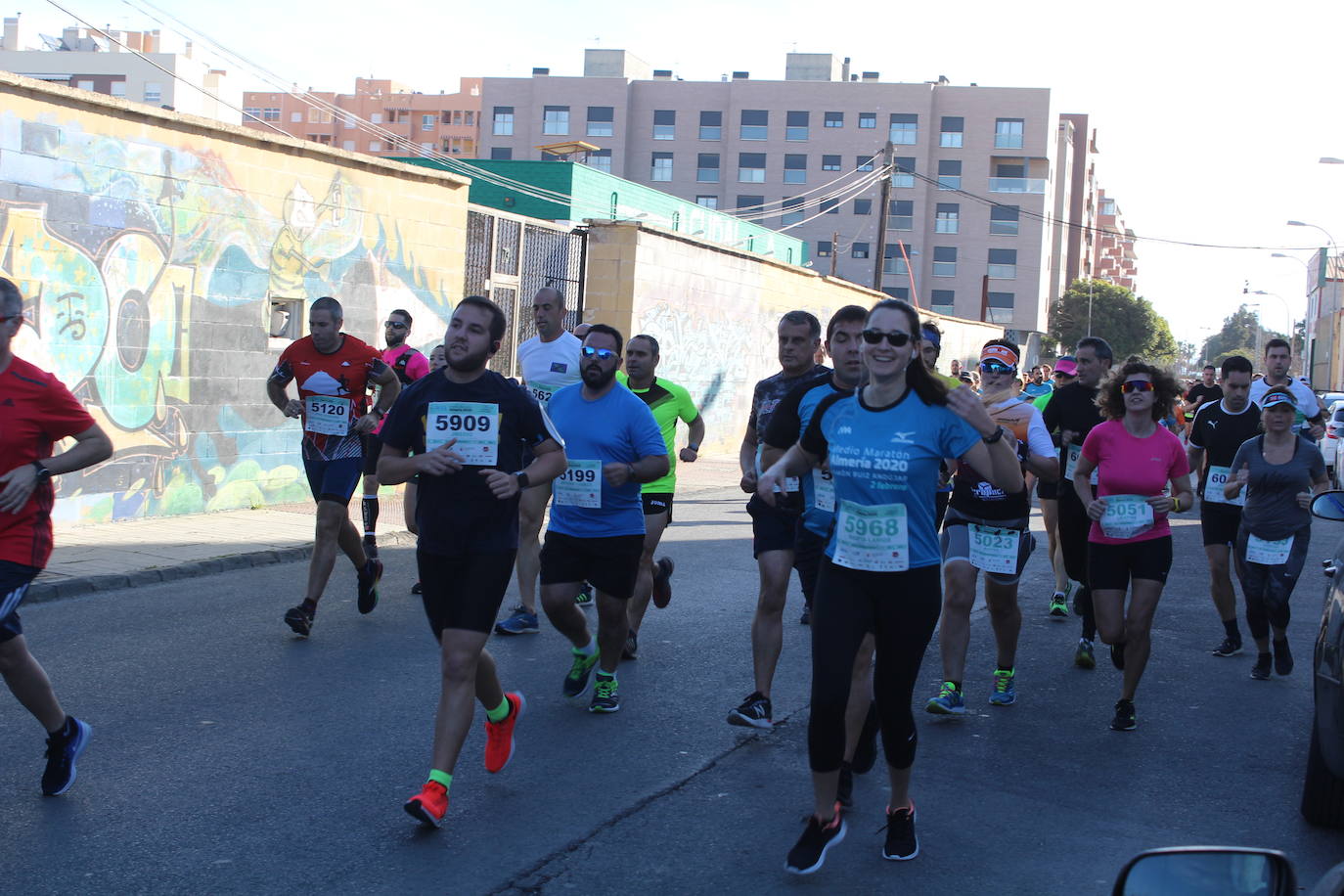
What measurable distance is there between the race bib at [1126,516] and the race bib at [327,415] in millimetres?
4394

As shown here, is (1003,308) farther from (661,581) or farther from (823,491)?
(823,491)

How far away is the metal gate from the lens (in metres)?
17.3

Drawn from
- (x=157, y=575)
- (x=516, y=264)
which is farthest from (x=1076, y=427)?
(x=516, y=264)

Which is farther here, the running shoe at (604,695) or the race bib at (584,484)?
the running shoe at (604,695)

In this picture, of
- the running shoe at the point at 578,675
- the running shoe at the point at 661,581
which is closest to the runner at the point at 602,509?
the running shoe at the point at 578,675

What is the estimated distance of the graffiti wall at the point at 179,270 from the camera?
36.3 ft

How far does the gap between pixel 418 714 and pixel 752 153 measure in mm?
79495

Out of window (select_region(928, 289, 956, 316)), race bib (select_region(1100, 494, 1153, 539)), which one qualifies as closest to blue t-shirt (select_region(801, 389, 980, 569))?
race bib (select_region(1100, 494, 1153, 539))

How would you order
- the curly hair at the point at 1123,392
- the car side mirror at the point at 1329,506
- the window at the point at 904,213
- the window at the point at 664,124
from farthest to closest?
the window at the point at 664,124 < the window at the point at 904,213 < the curly hair at the point at 1123,392 < the car side mirror at the point at 1329,506

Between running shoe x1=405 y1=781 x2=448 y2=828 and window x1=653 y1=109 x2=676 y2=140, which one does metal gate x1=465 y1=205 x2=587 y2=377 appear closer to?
running shoe x1=405 y1=781 x2=448 y2=828

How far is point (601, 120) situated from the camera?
84750 mm

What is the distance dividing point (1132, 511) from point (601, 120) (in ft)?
267

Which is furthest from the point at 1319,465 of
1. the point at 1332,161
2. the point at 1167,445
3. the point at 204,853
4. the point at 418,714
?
the point at 1332,161

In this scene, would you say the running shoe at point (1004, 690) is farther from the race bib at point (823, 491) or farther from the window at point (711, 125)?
the window at point (711, 125)
